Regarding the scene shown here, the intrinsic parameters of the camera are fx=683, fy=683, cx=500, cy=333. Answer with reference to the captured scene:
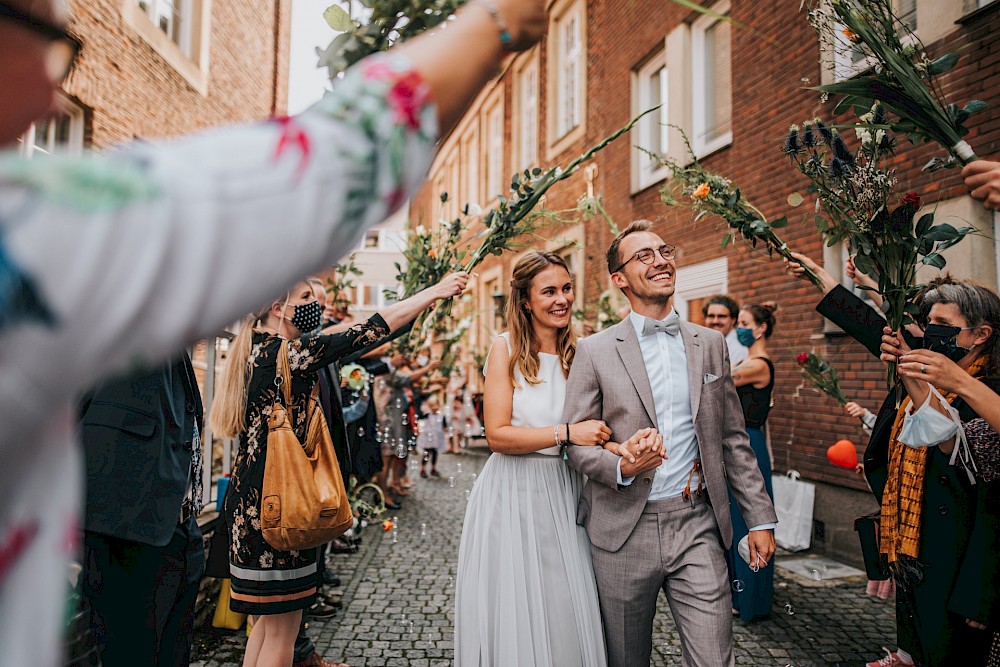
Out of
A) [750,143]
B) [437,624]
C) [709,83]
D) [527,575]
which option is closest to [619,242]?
[527,575]

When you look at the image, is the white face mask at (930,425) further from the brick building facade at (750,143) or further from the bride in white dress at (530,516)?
the brick building facade at (750,143)

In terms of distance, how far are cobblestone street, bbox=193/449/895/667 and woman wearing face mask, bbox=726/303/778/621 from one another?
0.59ft

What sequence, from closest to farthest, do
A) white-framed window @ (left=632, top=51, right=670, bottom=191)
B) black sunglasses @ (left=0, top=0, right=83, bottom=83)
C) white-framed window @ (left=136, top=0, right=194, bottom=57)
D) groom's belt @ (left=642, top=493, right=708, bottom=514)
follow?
black sunglasses @ (left=0, top=0, right=83, bottom=83) < groom's belt @ (left=642, top=493, right=708, bottom=514) < white-framed window @ (left=136, top=0, right=194, bottom=57) < white-framed window @ (left=632, top=51, right=670, bottom=191)

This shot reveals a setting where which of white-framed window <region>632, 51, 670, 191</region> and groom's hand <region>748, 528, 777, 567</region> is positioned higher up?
white-framed window <region>632, 51, 670, 191</region>

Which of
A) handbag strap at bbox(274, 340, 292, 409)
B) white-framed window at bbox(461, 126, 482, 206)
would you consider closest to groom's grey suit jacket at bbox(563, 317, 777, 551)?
handbag strap at bbox(274, 340, 292, 409)

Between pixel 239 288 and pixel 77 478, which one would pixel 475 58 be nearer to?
pixel 239 288

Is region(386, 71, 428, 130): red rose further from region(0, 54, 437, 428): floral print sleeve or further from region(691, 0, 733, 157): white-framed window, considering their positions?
region(691, 0, 733, 157): white-framed window

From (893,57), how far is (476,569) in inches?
102

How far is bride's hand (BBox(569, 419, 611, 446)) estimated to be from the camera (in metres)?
2.82

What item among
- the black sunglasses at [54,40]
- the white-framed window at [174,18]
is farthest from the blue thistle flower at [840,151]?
the white-framed window at [174,18]

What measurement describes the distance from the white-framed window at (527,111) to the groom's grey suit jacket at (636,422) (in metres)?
14.8

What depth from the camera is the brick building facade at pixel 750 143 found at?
5621 mm

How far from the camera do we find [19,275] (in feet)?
1.61

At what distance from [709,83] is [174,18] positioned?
7551 millimetres
